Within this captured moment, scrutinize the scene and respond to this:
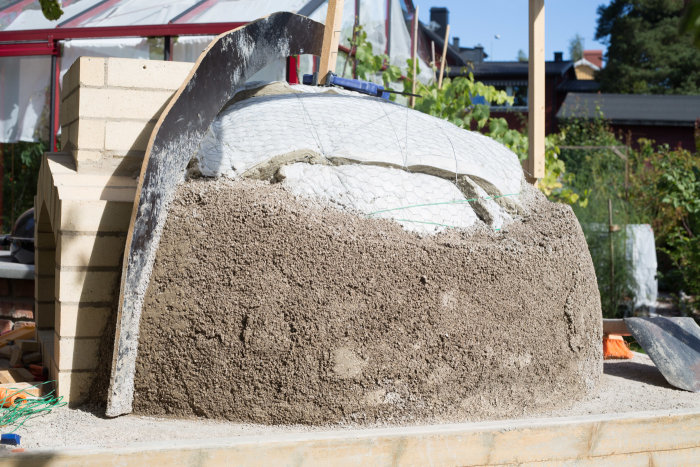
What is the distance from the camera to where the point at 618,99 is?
23500mm

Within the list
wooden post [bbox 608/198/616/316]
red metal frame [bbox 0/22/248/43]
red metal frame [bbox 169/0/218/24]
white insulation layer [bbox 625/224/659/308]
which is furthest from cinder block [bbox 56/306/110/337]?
white insulation layer [bbox 625/224/659/308]

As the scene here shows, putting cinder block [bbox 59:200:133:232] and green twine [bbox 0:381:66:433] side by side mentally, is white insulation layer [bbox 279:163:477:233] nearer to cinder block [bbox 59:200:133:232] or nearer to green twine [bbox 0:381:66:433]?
cinder block [bbox 59:200:133:232]

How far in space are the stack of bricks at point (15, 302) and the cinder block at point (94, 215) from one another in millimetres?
2488

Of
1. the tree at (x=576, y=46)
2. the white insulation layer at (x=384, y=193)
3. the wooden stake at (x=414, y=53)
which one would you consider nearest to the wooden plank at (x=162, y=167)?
the white insulation layer at (x=384, y=193)

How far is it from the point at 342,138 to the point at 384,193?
13.1 inches

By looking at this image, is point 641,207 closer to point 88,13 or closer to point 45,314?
point 88,13

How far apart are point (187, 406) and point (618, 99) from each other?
23382mm

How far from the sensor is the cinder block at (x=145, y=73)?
10.1ft

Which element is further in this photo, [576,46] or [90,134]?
[576,46]

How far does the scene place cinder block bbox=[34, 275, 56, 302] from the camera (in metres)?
3.89

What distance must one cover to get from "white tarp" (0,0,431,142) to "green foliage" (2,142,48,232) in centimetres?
55

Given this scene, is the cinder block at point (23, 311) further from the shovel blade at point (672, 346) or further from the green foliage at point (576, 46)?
the green foliage at point (576, 46)

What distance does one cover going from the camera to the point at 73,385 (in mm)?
2918

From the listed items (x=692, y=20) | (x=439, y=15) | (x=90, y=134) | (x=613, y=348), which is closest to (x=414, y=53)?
(x=613, y=348)
